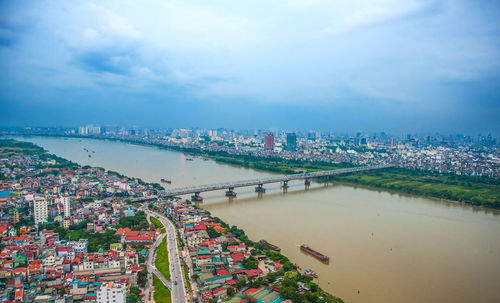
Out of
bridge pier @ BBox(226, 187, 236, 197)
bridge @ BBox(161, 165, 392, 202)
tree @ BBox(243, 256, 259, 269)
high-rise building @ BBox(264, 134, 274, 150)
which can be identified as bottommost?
tree @ BBox(243, 256, 259, 269)

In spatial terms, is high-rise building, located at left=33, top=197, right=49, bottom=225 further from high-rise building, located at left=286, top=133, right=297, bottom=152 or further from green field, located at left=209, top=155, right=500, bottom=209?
high-rise building, located at left=286, top=133, right=297, bottom=152

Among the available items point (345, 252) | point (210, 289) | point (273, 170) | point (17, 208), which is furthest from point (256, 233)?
point (273, 170)

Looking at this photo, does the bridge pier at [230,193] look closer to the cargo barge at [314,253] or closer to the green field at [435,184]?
the cargo barge at [314,253]

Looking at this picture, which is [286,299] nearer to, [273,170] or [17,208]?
[17,208]

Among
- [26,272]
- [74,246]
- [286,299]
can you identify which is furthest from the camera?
[74,246]

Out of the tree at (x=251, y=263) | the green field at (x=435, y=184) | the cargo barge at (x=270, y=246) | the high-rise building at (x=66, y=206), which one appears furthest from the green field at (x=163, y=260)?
the green field at (x=435, y=184)

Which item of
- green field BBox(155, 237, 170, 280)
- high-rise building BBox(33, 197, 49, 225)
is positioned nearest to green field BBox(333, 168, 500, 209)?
green field BBox(155, 237, 170, 280)

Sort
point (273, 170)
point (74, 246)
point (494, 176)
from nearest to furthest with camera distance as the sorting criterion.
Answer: point (74, 246), point (494, 176), point (273, 170)
